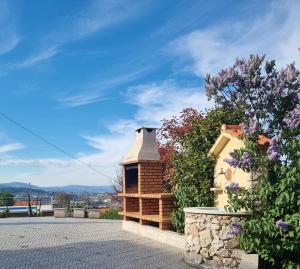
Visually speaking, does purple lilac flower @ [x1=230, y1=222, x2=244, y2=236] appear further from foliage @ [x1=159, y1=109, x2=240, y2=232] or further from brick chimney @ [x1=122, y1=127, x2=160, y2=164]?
brick chimney @ [x1=122, y1=127, x2=160, y2=164]

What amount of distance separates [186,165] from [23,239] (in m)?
4.79

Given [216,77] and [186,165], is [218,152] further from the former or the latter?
[216,77]

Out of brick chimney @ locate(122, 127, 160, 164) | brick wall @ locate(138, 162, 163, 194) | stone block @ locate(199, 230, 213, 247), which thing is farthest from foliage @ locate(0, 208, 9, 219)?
stone block @ locate(199, 230, 213, 247)

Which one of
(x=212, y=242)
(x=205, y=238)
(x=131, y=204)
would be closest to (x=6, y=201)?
(x=131, y=204)

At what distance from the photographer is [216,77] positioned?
10.6 m

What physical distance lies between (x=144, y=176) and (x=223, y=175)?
3.55 m

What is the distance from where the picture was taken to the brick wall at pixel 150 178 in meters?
12.4

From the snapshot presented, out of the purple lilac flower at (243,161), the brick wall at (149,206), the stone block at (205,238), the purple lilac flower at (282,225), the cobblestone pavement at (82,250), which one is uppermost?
the purple lilac flower at (243,161)

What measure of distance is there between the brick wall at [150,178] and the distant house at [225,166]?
10.2 feet

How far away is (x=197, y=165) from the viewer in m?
10.1

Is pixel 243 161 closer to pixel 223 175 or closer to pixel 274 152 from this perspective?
pixel 274 152

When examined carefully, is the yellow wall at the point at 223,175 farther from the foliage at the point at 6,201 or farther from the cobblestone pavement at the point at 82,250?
the foliage at the point at 6,201

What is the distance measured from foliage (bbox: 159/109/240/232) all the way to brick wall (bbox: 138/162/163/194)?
168cm

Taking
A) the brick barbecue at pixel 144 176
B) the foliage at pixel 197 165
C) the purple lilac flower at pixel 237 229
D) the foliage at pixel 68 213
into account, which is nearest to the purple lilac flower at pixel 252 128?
the purple lilac flower at pixel 237 229
